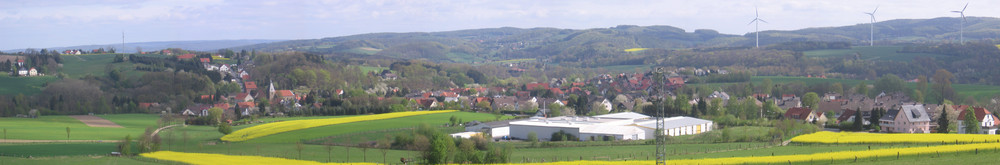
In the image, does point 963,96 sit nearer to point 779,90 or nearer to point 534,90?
point 779,90

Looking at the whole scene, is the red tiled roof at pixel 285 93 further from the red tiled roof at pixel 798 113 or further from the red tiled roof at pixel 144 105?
the red tiled roof at pixel 798 113

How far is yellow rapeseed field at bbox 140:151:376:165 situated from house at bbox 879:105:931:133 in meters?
37.6

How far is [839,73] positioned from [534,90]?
42.8 meters

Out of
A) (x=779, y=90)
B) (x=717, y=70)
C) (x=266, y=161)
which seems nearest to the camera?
(x=266, y=161)

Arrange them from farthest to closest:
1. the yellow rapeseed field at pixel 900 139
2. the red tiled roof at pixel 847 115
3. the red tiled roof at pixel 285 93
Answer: the red tiled roof at pixel 285 93 < the red tiled roof at pixel 847 115 < the yellow rapeseed field at pixel 900 139

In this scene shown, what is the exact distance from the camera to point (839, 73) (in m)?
123

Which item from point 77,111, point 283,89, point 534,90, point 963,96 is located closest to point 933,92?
point 963,96

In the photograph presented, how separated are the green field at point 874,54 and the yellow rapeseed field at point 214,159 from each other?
105148 mm

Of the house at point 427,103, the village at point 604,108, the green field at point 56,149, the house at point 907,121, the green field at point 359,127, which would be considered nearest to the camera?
the green field at point 56,149

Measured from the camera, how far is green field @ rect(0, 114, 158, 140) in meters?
55.0

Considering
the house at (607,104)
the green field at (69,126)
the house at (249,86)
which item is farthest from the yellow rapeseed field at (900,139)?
the house at (249,86)

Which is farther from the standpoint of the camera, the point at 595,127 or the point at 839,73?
the point at 839,73

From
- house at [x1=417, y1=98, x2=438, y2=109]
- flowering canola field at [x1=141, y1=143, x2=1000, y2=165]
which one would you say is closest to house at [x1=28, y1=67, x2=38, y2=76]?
house at [x1=417, y1=98, x2=438, y2=109]

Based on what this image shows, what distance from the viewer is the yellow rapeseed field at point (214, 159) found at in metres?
39.1
